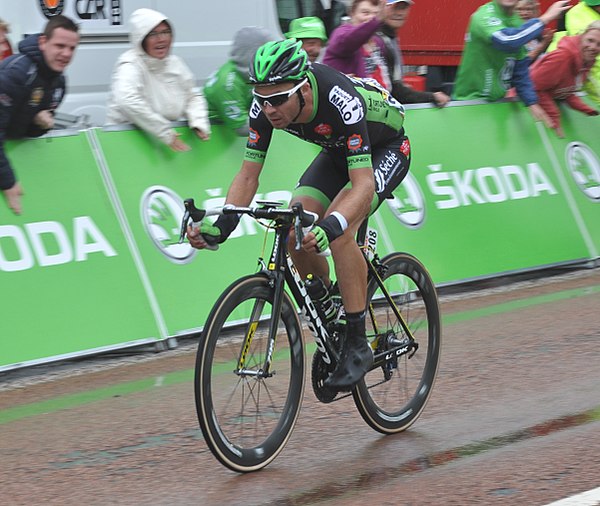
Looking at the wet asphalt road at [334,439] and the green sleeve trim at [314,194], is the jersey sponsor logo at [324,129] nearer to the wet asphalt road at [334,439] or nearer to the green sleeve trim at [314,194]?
the green sleeve trim at [314,194]

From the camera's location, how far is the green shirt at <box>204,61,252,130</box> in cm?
908

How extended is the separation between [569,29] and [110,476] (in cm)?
804

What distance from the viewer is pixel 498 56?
11.0 m

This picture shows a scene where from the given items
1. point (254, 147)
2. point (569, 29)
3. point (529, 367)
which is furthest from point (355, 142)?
point (569, 29)

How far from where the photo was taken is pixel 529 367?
746 centimetres

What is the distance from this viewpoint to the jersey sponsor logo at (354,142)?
5.57 m

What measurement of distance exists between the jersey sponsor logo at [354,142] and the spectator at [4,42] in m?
3.93

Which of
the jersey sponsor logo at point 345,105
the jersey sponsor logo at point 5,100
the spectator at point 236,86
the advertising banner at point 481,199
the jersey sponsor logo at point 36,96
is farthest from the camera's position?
the advertising banner at point 481,199

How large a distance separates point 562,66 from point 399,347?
5948 mm

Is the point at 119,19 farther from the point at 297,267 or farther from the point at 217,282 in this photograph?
the point at 297,267

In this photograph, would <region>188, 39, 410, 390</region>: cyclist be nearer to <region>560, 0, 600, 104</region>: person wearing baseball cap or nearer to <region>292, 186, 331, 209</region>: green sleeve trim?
<region>292, 186, 331, 209</region>: green sleeve trim

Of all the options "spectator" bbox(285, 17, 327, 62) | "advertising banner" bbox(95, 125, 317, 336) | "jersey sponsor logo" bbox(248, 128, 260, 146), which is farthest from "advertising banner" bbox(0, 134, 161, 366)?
"jersey sponsor logo" bbox(248, 128, 260, 146)

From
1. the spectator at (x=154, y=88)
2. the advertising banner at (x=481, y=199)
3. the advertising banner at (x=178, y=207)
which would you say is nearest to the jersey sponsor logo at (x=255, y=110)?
the advertising banner at (x=178, y=207)

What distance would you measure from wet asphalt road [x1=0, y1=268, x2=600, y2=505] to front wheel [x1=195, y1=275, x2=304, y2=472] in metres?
0.17
